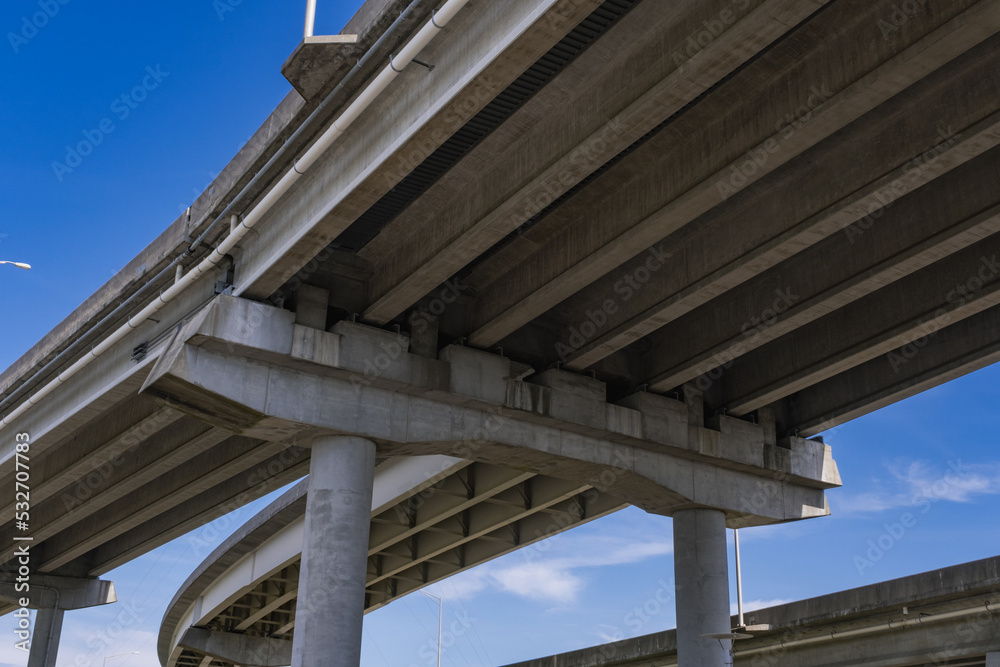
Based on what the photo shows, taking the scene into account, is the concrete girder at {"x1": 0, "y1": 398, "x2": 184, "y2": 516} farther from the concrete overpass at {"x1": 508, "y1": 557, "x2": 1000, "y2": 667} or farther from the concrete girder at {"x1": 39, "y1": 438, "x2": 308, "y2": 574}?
the concrete overpass at {"x1": 508, "y1": 557, "x2": 1000, "y2": 667}

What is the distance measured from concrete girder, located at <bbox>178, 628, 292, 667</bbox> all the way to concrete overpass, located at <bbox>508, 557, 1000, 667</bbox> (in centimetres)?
2449

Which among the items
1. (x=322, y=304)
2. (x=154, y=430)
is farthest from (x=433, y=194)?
(x=154, y=430)

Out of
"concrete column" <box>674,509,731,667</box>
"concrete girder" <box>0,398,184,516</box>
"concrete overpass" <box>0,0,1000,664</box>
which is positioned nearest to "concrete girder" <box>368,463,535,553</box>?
"concrete column" <box>674,509,731,667</box>

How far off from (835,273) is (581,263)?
3.76 metres

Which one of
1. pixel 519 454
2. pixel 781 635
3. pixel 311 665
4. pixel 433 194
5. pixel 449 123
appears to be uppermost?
pixel 433 194

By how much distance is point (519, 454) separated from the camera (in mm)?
17344

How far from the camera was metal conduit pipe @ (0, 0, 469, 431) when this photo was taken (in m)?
11.0

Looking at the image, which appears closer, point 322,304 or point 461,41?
point 461,41

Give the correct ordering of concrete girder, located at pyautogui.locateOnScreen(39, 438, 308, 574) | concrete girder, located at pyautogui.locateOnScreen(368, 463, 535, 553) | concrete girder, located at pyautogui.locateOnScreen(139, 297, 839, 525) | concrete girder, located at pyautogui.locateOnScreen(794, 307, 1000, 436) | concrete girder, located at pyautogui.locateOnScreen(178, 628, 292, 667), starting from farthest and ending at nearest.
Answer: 1. concrete girder, located at pyautogui.locateOnScreen(178, 628, 292, 667)
2. concrete girder, located at pyautogui.locateOnScreen(368, 463, 535, 553)
3. concrete girder, located at pyautogui.locateOnScreen(39, 438, 308, 574)
4. concrete girder, located at pyautogui.locateOnScreen(794, 307, 1000, 436)
5. concrete girder, located at pyautogui.locateOnScreen(139, 297, 839, 525)

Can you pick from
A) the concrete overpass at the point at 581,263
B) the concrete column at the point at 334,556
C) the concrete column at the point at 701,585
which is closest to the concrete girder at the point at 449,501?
the concrete column at the point at 701,585

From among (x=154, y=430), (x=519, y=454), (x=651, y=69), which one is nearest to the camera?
(x=651, y=69)

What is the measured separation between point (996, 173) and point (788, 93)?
3.11 m

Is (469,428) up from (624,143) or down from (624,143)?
down

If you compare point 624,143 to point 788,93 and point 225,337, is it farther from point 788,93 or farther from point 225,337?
point 225,337
